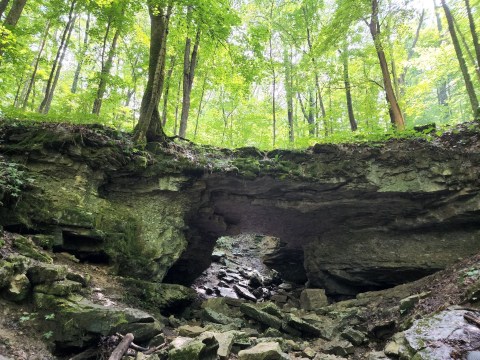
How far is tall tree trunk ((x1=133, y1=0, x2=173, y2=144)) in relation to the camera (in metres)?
9.96

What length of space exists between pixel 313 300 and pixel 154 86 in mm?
9447

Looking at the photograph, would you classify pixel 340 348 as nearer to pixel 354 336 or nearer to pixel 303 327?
pixel 354 336

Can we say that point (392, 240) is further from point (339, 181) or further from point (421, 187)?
point (339, 181)

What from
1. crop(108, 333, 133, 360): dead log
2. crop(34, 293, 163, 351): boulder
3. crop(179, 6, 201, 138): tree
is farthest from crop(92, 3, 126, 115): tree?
crop(108, 333, 133, 360): dead log

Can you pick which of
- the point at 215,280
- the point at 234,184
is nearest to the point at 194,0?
the point at 234,184

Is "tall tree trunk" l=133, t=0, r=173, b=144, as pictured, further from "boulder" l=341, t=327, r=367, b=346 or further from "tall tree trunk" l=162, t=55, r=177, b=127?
"boulder" l=341, t=327, r=367, b=346

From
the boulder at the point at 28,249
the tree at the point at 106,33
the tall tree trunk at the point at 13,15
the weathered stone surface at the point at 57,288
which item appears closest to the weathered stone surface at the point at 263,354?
the weathered stone surface at the point at 57,288

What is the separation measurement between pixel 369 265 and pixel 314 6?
1500cm

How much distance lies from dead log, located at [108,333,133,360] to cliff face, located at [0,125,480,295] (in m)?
3.43

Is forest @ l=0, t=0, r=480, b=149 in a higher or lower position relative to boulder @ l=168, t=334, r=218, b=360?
higher

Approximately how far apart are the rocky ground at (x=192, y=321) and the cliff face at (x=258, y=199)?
4.18ft

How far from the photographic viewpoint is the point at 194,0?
8.72 meters

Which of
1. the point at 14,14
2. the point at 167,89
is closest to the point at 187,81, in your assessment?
the point at 167,89

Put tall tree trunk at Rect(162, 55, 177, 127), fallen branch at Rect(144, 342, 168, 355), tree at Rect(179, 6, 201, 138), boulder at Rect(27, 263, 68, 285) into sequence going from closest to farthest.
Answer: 1. fallen branch at Rect(144, 342, 168, 355)
2. boulder at Rect(27, 263, 68, 285)
3. tree at Rect(179, 6, 201, 138)
4. tall tree trunk at Rect(162, 55, 177, 127)
